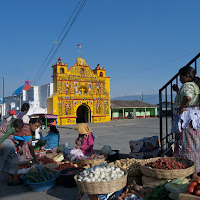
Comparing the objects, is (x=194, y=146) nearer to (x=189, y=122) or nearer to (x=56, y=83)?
(x=189, y=122)

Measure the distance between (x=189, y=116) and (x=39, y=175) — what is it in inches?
124

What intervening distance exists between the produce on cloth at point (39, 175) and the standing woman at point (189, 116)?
271cm

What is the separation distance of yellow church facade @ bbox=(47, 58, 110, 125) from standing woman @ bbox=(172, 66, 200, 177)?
23.7 m

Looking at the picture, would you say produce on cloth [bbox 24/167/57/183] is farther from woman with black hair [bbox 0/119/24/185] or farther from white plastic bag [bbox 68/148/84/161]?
white plastic bag [bbox 68/148/84/161]

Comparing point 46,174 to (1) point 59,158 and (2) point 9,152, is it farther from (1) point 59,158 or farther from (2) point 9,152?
(1) point 59,158

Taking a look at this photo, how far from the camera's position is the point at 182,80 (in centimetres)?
349

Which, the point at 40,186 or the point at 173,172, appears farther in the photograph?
the point at 40,186

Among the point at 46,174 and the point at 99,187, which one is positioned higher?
the point at 99,187

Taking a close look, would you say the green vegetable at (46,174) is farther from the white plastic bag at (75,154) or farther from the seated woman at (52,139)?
the seated woman at (52,139)

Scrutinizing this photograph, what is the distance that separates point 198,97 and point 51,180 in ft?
10.4

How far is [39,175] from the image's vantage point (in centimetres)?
454

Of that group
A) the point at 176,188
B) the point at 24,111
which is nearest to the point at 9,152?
the point at 24,111

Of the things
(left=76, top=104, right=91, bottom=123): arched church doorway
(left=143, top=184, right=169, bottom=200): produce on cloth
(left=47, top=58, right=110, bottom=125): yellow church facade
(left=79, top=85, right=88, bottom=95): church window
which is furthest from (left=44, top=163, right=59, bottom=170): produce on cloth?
(left=76, top=104, right=91, bottom=123): arched church doorway

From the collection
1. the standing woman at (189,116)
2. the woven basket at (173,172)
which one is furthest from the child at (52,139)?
the standing woman at (189,116)
